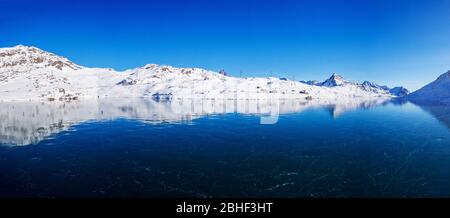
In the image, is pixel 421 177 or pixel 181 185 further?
pixel 421 177

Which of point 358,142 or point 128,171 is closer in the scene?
point 128,171

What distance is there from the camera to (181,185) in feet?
90.9

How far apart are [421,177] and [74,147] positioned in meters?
45.8
